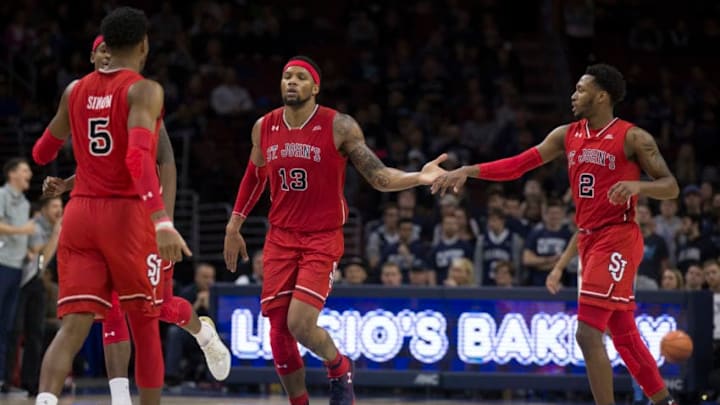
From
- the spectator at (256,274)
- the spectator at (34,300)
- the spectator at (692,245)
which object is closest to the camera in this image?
the spectator at (34,300)

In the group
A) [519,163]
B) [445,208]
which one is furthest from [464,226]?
[519,163]

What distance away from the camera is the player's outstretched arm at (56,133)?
762 cm

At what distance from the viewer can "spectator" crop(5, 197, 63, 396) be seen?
13836mm

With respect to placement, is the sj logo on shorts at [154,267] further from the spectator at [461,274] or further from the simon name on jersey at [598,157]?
the spectator at [461,274]

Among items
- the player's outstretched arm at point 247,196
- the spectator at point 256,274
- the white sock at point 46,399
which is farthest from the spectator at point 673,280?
the white sock at point 46,399

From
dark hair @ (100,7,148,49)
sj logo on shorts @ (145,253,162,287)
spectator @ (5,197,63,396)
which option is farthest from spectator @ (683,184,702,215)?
dark hair @ (100,7,148,49)

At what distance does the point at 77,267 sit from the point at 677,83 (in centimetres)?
1730

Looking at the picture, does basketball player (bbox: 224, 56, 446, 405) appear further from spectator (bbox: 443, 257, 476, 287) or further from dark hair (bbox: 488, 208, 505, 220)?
dark hair (bbox: 488, 208, 505, 220)

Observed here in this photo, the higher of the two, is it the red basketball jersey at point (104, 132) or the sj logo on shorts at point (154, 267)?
the red basketball jersey at point (104, 132)

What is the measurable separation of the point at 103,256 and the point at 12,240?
6.43m

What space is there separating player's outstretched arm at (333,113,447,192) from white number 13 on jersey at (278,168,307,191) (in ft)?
1.13

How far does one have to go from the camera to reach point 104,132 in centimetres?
736

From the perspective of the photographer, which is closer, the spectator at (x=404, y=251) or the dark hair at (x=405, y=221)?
the spectator at (x=404, y=251)

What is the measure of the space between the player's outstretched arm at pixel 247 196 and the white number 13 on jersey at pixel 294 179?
0.31 m
